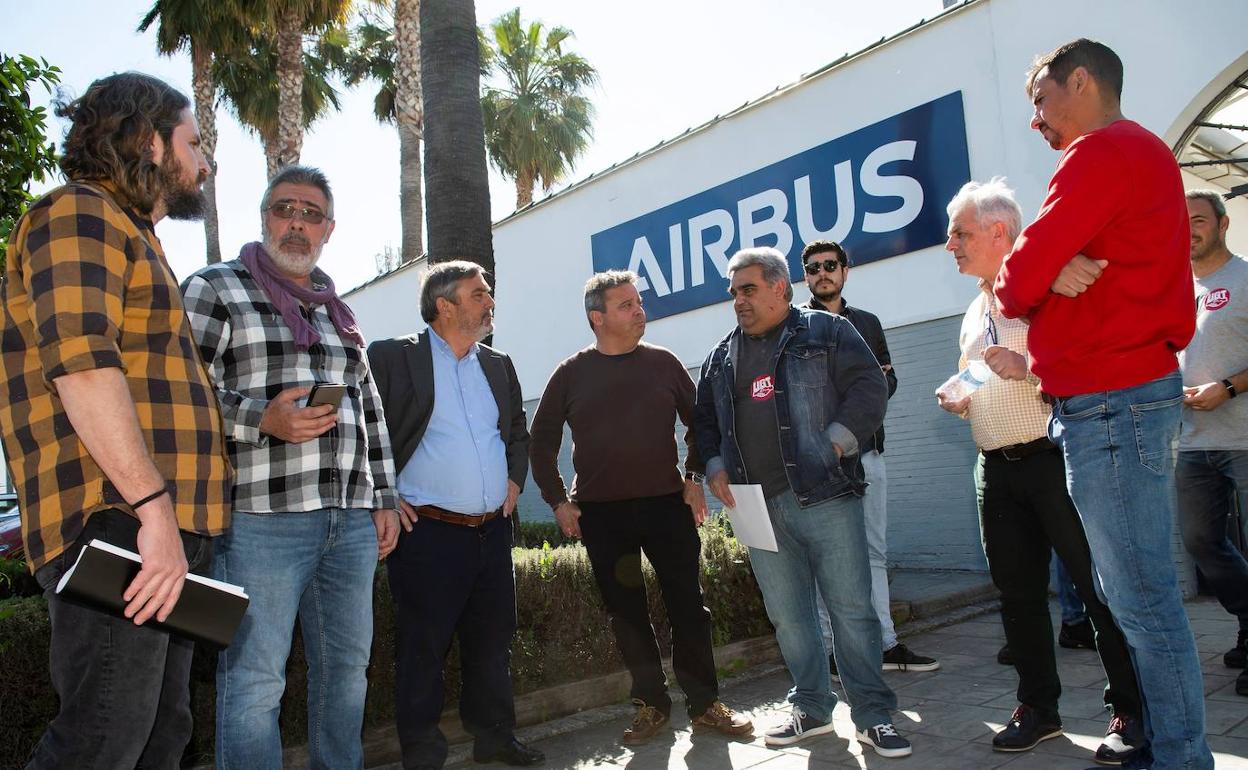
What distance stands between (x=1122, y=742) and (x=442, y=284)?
3.20 meters

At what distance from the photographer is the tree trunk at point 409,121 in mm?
16516

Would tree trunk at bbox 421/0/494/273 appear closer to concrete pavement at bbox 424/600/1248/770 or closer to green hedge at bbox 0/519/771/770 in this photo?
green hedge at bbox 0/519/771/770

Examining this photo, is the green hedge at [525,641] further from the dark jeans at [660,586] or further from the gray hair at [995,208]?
the gray hair at [995,208]

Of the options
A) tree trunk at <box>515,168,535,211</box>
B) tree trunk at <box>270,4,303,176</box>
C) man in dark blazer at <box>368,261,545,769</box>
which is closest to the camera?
man in dark blazer at <box>368,261,545,769</box>

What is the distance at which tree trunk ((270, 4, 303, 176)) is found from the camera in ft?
59.1

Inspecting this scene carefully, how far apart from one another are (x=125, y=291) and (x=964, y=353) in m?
3.14

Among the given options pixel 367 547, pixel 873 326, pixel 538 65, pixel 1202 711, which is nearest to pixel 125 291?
pixel 367 547

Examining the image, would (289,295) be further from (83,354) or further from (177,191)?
(83,354)

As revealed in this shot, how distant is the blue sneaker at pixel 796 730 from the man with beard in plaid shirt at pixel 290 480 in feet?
5.77

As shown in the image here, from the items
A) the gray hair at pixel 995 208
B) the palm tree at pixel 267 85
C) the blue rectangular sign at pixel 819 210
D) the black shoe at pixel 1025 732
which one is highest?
the palm tree at pixel 267 85

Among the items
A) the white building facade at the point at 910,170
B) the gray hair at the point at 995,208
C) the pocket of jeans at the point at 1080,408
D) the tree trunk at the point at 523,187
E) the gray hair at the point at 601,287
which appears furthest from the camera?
the tree trunk at the point at 523,187

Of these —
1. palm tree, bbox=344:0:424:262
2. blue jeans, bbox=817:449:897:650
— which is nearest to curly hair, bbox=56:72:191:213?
blue jeans, bbox=817:449:897:650

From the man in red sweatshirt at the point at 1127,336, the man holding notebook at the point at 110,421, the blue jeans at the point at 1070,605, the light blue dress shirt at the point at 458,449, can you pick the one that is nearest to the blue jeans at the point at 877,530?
the blue jeans at the point at 1070,605

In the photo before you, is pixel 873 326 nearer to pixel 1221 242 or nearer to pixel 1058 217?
pixel 1221 242
